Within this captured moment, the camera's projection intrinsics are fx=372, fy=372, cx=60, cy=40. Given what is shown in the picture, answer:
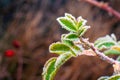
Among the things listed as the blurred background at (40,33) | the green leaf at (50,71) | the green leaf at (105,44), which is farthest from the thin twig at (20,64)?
the green leaf at (50,71)

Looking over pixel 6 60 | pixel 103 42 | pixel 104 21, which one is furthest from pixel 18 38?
pixel 103 42

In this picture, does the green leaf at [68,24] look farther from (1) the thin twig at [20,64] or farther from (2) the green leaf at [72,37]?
(1) the thin twig at [20,64]

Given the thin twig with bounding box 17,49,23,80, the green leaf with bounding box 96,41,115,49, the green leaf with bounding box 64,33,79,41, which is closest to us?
the green leaf with bounding box 64,33,79,41

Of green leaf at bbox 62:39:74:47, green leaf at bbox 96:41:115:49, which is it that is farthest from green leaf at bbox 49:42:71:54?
green leaf at bbox 96:41:115:49

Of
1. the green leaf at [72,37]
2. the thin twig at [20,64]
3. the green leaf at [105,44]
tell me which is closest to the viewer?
the green leaf at [72,37]

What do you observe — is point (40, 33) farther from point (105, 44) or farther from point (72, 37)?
point (72, 37)

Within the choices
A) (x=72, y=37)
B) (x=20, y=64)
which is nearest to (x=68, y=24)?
(x=72, y=37)

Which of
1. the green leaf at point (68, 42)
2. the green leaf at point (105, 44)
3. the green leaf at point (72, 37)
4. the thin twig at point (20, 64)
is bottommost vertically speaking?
the green leaf at point (72, 37)

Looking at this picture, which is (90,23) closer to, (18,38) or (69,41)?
(18,38)

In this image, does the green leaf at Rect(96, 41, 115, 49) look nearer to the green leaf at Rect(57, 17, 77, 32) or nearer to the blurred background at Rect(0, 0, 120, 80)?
the green leaf at Rect(57, 17, 77, 32)

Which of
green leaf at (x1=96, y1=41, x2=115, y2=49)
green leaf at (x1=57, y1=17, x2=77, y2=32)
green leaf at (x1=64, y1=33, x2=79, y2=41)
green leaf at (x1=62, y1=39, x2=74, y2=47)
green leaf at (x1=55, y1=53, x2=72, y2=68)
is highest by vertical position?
green leaf at (x1=96, y1=41, x2=115, y2=49)
